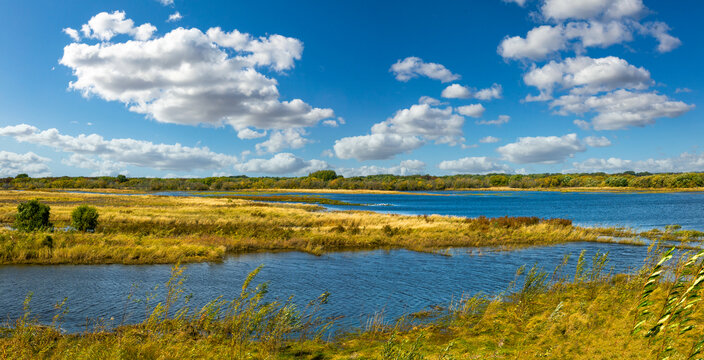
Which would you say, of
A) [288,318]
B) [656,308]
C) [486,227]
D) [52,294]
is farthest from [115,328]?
[486,227]

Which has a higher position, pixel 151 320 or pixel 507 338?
pixel 151 320

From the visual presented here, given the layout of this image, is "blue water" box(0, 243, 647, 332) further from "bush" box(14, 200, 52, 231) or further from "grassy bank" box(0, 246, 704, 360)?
"bush" box(14, 200, 52, 231)

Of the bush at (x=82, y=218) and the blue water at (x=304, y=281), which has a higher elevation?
the bush at (x=82, y=218)

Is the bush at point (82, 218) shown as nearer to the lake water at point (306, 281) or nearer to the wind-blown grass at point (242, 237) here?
the wind-blown grass at point (242, 237)

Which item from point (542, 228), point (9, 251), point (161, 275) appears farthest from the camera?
point (542, 228)

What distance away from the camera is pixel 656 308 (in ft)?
44.0

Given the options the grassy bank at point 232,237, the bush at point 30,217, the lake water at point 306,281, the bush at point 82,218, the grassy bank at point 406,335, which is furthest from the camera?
the bush at point 82,218

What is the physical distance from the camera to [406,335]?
543 inches

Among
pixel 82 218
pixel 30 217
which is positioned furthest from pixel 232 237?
pixel 30 217

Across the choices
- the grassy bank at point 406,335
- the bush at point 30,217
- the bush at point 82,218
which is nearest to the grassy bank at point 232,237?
the bush at point 82,218

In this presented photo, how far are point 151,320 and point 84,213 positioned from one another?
31.5 meters

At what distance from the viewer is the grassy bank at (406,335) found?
10.4 metres

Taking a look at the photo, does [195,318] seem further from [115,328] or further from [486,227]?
[486,227]

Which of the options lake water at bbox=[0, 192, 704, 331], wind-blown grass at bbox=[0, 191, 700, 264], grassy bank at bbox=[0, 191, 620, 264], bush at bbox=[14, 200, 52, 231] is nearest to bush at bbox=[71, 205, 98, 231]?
wind-blown grass at bbox=[0, 191, 700, 264]
